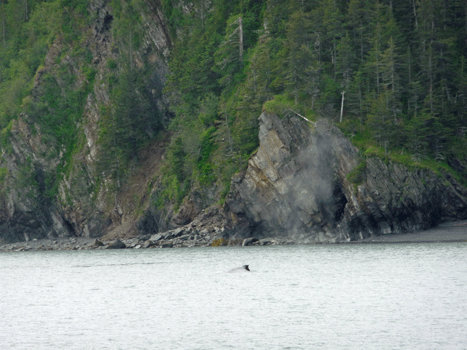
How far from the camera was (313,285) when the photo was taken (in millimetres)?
38781

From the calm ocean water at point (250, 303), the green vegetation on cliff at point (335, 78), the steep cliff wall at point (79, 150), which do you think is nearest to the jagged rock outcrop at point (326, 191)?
the green vegetation on cliff at point (335, 78)

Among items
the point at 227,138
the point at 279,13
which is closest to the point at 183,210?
the point at 227,138

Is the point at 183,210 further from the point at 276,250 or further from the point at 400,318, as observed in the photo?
the point at 400,318

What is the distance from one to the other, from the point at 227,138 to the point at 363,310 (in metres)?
56.3

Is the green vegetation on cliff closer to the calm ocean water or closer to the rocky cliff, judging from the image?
the rocky cliff

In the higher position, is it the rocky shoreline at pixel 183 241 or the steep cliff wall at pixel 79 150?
the steep cliff wall at pixel 79 150

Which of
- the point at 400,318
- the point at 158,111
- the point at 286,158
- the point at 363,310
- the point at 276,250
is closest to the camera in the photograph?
the point at 400,318

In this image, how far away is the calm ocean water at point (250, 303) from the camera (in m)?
23.6

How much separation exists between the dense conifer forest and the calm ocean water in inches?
867

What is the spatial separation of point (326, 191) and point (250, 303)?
133 ft

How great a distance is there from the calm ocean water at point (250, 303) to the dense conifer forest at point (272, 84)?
72.2 ft

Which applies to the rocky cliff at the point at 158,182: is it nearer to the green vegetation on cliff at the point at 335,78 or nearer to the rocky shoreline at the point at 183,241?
the rocky shoreline at the point at 183,241

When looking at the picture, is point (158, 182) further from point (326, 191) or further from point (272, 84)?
point (326, 191)

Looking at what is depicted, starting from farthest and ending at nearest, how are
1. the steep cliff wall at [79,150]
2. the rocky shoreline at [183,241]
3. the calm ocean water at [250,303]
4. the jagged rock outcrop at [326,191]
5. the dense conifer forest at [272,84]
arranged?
the steep cliff wall at [79,150], the dense conifer forest at [272,84], the jagged rock outcrop at [326,191], the rocky shoreline at [183,241], the calm ocean water at [250,303]
